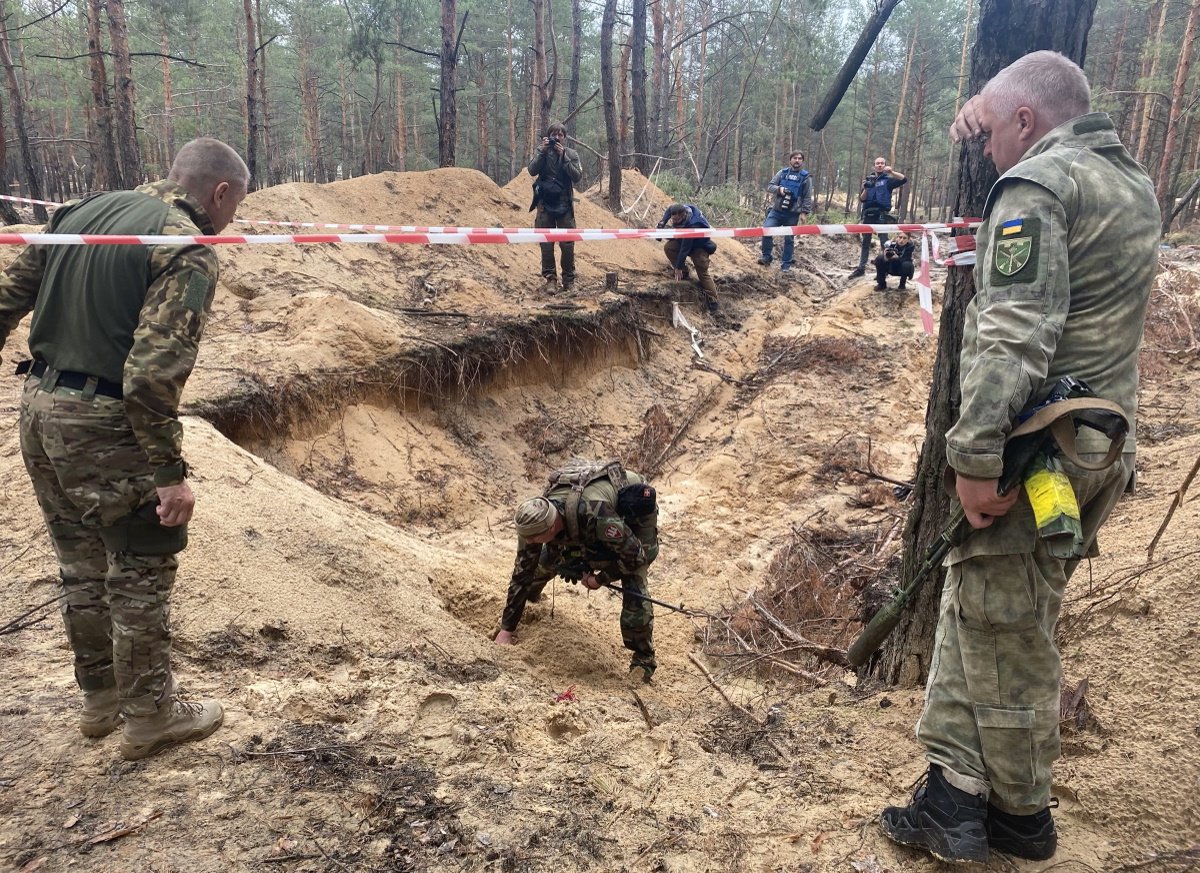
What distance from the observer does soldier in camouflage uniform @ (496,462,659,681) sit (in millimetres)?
3859

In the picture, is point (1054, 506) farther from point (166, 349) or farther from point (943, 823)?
point (166, 349)

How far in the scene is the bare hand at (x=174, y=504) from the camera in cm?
215

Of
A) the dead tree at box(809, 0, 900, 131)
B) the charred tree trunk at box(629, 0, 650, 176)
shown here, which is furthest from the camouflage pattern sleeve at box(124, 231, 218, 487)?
the charred tree trunk at box(629, 0, 650, 176)

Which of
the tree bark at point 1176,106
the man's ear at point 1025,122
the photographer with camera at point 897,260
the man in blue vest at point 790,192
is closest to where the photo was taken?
the man's ear at point 1025,122

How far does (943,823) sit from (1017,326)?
1.31 meters

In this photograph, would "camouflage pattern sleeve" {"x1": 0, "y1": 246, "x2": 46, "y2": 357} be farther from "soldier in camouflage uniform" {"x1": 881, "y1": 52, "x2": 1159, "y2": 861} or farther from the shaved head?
"soldier in camouflage uniform" {"x1": 881, "y1": 52, "x2": 1159, "y2": 861}

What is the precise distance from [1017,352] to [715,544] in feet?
14.6

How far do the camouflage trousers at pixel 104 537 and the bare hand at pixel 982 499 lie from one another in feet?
7.81

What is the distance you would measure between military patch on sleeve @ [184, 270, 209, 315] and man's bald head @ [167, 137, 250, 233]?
346mm

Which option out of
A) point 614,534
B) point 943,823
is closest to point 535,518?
point 614,534

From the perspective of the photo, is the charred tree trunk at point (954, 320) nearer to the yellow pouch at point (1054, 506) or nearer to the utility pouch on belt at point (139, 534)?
the yellow pouch at point (1054, 506)

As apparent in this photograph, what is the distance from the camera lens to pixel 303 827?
207 cm

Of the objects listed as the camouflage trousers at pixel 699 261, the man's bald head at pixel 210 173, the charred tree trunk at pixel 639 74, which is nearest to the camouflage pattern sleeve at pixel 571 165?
the camouflage trousers at pixel 699 261

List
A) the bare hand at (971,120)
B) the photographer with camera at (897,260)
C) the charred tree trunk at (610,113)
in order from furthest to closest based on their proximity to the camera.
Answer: the charred tree trunk at (610,113)
the photographer with camera at (897,260)
the bare hand at (971,120)
